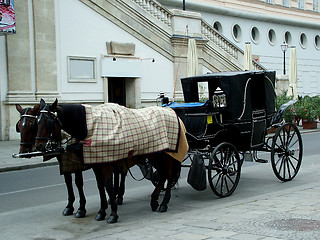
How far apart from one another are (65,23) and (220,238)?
55.8ft

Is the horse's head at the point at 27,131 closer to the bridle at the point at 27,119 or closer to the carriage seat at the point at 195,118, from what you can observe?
the bridle at the point at 27,119

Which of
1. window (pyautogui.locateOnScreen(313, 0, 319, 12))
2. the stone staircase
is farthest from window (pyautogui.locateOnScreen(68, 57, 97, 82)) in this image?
window (pyautogui.locateOnScreen(313, 0, 319, 12))

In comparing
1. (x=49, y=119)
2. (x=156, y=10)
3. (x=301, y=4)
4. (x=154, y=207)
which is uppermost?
(x=301, y=4)

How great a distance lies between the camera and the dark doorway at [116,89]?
23219 mm

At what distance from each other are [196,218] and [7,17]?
13.9m

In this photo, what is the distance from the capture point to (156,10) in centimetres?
2348

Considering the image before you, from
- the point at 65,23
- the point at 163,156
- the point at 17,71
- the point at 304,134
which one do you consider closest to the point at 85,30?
the point at 65,23

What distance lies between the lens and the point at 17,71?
1886 cm

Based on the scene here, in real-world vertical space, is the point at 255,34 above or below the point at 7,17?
above

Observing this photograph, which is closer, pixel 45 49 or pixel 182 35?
pixel 45 49

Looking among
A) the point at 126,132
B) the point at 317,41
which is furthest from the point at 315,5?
the point at 126,132

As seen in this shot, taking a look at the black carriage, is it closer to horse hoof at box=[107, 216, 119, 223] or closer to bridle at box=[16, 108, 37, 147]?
horse hoof at box=[107, 216, 119, 223]

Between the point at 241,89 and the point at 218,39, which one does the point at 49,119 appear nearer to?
the point at 241,89

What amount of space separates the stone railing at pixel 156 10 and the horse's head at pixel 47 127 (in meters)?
17.3
